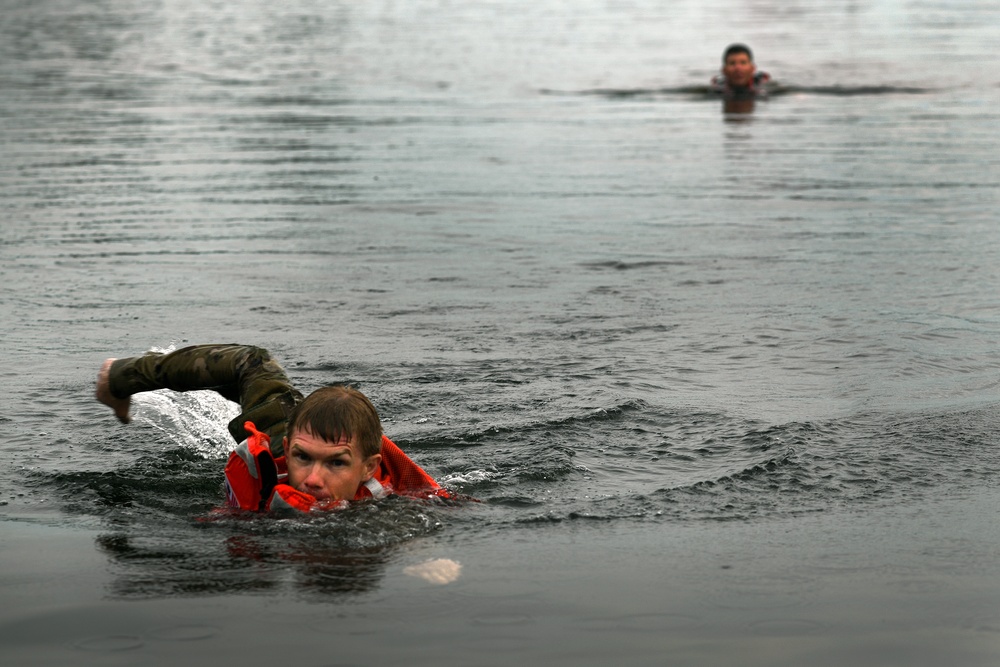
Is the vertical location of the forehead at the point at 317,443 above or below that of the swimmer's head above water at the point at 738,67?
below

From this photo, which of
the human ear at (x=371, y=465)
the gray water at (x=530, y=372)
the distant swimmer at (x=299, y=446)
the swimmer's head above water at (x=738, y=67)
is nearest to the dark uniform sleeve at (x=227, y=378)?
the distant swimmer at (x=299, y=446)

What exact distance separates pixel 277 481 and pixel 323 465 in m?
0.33

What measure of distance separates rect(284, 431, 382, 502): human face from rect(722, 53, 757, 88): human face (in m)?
19.4

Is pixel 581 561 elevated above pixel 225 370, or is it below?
below

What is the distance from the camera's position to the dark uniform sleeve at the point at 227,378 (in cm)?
673

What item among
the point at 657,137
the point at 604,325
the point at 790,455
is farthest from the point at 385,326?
the point at 657,137

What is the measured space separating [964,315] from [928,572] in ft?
15.7

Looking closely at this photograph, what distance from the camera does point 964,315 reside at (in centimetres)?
987

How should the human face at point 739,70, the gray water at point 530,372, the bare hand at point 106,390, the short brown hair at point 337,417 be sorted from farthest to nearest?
the human face at point 739,70 < the bare hand at point 106,390 < the short brown hair at point 337,417 < the gray water at point 530,372

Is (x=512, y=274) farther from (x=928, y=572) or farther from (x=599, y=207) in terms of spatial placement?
(x=928, y=572)

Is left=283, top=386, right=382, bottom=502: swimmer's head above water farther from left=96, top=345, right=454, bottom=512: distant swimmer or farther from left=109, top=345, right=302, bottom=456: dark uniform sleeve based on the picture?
left=109, top=345, right=302, bottom=456: dark uniform sleeve

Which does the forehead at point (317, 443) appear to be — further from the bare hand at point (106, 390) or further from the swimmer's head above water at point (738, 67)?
the swimmer's head above water at point (738, 67)

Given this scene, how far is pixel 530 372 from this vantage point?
8.55 metres

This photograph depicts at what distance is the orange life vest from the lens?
5.86m
